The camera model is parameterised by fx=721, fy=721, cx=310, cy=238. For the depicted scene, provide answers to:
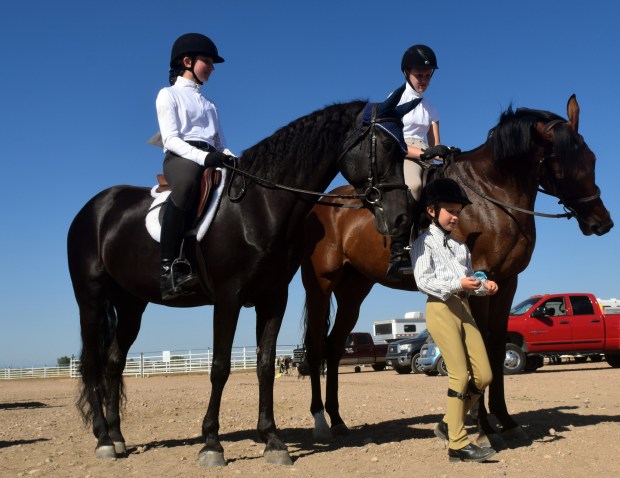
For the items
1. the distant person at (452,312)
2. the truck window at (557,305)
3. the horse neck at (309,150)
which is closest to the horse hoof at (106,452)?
the horse neck at (309,150)

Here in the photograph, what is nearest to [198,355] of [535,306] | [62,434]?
[535,306]

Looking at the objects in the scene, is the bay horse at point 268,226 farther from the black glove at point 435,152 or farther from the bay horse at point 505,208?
the bay horse at point 505,208

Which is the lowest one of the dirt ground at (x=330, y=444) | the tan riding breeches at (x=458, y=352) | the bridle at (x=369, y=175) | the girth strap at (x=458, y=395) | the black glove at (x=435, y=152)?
the dirt ground at (x=330, y=444)

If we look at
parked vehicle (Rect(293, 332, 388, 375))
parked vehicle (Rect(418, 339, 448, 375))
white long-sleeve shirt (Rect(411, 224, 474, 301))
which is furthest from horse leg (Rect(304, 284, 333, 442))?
parked vehicle (Rect(293, 332, 388, 375))

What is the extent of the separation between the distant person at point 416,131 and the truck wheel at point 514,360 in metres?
14.6

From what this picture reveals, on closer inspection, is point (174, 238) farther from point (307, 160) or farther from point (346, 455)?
point (346, 455)

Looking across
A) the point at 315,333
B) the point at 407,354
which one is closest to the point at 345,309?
the point at 315,333

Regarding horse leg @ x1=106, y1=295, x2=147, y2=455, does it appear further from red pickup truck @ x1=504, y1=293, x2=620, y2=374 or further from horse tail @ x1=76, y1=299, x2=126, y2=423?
red pickup truck @ x1=504, y1=293, x2=620, y2=374

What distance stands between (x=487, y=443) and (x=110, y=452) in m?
3.39

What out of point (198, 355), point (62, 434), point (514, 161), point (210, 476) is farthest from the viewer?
point (198, 355)

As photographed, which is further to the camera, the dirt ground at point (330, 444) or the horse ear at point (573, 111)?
the horse ear at point (573, 111)

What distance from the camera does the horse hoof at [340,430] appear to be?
25.2 feet

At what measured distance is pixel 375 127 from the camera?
5848 mm

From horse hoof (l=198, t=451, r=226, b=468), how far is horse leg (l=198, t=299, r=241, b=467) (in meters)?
0.03
